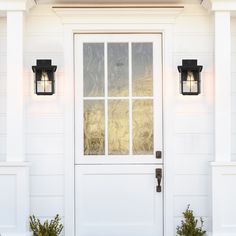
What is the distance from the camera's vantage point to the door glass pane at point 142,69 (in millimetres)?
5020

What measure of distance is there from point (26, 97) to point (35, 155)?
23.0 inches

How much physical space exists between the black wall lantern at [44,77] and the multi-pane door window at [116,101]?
1.18 feet

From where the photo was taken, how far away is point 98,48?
16.5ft

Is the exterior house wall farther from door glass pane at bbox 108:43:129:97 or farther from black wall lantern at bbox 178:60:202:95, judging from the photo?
door glass pane at bbox 108:43:129:97

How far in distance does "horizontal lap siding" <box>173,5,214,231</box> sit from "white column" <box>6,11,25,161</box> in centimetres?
152

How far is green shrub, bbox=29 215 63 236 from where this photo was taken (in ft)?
15.2

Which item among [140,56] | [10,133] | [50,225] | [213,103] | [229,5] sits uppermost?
[229,5]

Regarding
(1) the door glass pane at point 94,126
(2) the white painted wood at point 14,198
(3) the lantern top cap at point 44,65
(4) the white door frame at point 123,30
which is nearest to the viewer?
(2) the white painted wood at point 14,198

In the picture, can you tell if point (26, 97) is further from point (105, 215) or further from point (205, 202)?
point (205, 202)

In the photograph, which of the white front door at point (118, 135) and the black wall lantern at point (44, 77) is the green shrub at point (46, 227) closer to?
the white front door at point (118, 135)

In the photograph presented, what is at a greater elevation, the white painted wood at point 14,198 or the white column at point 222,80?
the white column at point 222,80

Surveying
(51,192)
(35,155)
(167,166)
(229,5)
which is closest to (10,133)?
(35,155)

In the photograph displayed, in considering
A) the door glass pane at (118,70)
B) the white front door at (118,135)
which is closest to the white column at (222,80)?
the white front door at (118,135)

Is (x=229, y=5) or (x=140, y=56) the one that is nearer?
(x=229, y=5)
